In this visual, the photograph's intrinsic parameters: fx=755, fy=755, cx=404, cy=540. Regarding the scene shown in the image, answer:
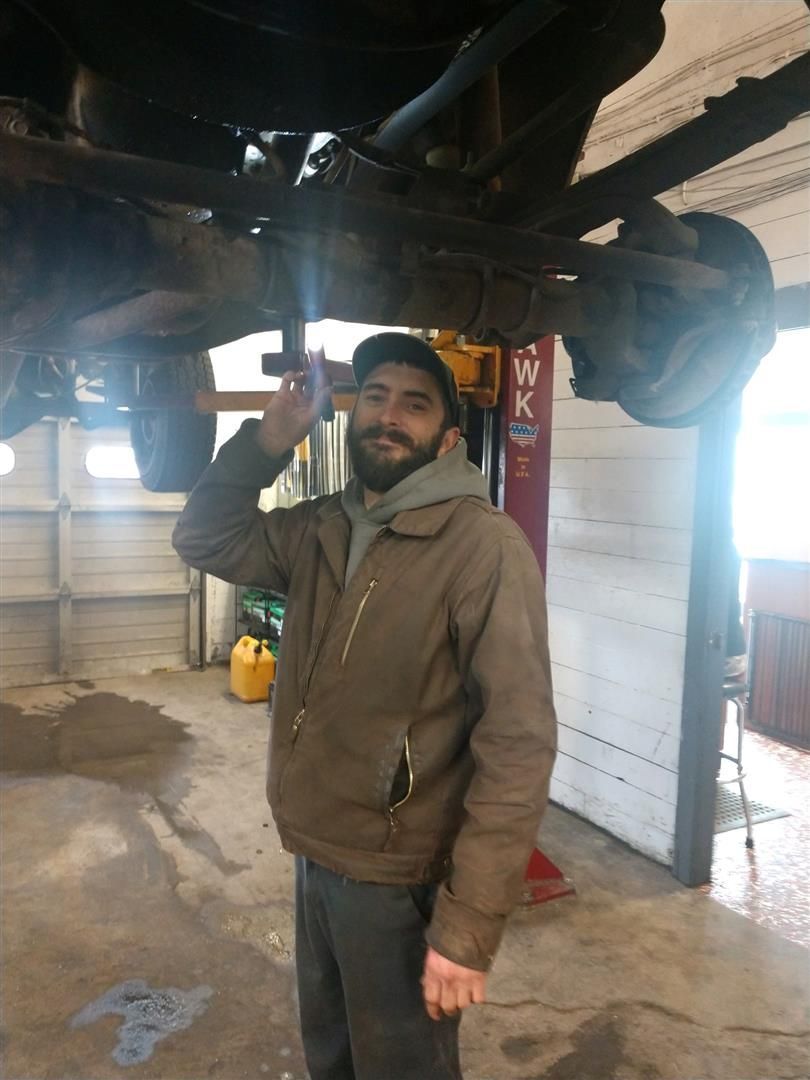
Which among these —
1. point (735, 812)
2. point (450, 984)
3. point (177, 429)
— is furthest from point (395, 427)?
point (735, 812)

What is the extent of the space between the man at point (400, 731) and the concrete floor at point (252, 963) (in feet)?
2.36

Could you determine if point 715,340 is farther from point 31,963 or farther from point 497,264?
point 31,963

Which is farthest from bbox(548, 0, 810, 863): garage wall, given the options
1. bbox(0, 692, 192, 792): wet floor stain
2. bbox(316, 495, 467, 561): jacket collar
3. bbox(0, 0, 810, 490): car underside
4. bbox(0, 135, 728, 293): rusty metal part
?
bbox(0, 692, 192, 792): wet floor stain

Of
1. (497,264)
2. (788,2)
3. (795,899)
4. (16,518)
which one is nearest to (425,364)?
(497,264)

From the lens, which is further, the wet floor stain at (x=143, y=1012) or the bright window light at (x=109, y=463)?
the bright window light at (x=109, y=463)

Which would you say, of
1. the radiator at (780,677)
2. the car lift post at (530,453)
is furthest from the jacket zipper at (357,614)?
the radiator at (780,677)

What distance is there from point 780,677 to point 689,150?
3.94 metres

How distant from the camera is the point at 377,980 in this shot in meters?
1.21

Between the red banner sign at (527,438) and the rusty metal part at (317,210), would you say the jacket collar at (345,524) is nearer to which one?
the rusty metal part at (317,210)

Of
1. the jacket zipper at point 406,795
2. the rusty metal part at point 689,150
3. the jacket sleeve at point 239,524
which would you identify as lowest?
the jacket zipper at point 406,795

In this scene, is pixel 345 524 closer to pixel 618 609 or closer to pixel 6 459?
pixel 618 609

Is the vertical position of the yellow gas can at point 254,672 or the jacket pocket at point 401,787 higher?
the jacket pocket at point 401,787

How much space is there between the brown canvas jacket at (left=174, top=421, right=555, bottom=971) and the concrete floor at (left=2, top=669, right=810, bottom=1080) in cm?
101

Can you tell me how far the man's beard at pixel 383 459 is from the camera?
136cm
